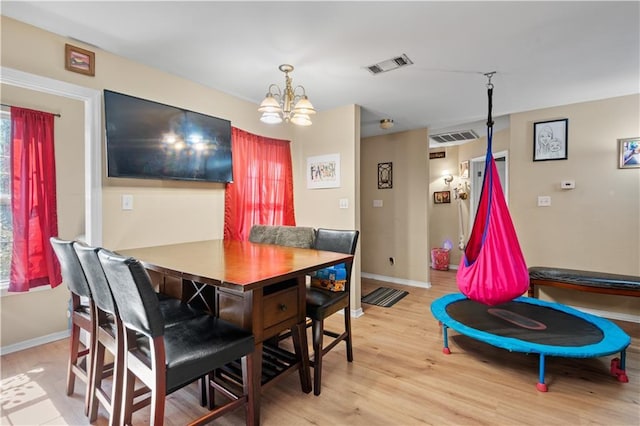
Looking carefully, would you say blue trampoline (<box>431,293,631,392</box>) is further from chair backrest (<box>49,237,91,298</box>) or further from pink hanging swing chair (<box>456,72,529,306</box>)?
chair backrest (<box>49,237,91,298</box>)

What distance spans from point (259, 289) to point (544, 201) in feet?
12.0

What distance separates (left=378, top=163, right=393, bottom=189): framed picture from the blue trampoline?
7.63 ft

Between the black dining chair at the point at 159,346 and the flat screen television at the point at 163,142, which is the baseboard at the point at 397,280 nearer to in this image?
the flat screen television at the point at 163,142

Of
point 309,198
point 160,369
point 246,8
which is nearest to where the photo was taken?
point 160,369

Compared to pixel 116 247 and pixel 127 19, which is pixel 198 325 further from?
pixel 127 19

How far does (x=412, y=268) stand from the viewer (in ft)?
15.2

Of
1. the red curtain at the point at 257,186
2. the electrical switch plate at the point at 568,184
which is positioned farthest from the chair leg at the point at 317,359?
the electrical switch plate at the point at 568,184

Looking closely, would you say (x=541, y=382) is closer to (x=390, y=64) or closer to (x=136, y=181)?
Result: (x=390, y=64)

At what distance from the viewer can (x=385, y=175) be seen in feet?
16.0

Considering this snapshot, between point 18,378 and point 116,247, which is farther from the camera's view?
point 116,247

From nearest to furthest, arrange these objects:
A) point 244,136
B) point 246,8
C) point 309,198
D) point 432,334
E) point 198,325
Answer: point 198,325, point 246,8, point 432,334, point 244,136, point 309,198

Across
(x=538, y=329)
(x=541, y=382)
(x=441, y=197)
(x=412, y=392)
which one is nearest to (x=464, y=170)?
(x=441, y=197)

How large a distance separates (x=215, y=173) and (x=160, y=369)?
2.09 metres

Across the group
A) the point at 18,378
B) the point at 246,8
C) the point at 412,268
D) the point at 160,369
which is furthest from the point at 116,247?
the point at 412,268
